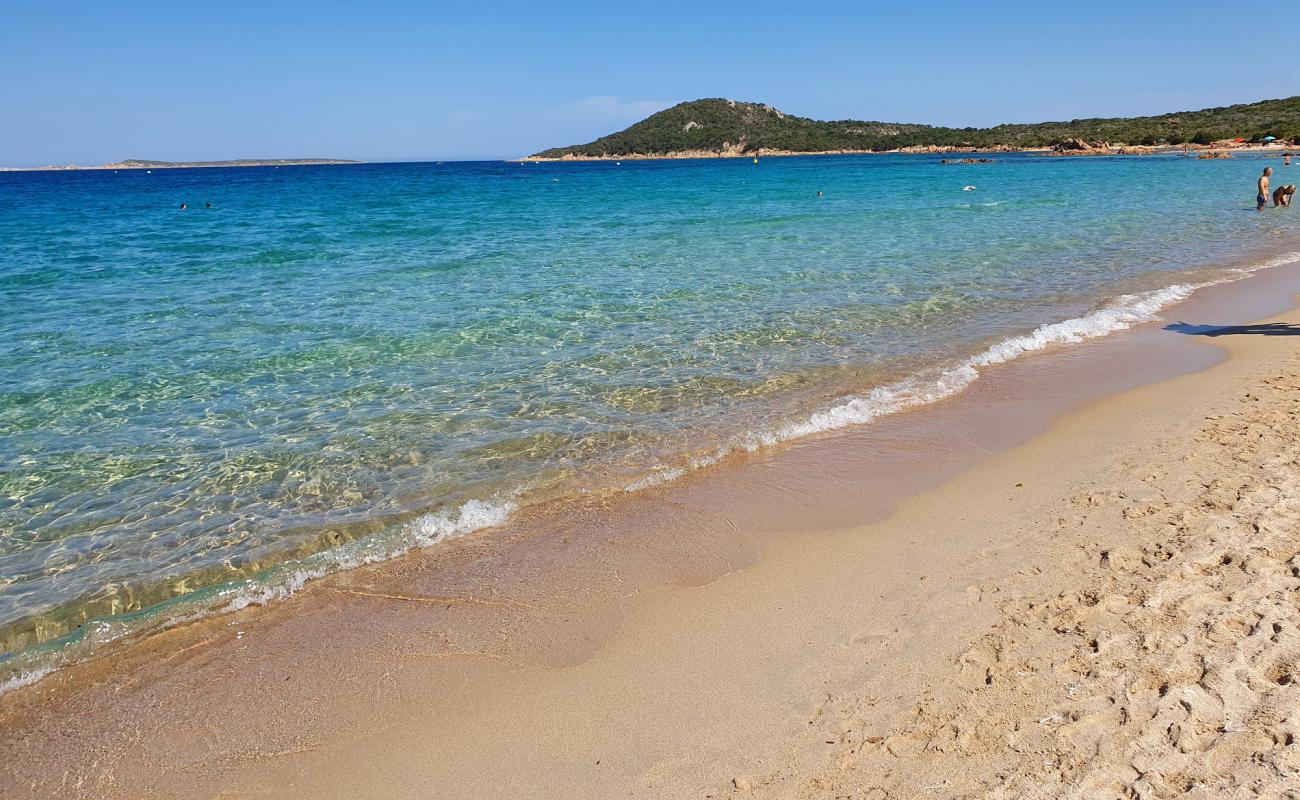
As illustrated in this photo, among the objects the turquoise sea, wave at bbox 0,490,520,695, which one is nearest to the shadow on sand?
the turquoise sea

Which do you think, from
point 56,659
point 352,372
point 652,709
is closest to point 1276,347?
point 652,709

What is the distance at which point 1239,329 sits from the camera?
12.5 metres

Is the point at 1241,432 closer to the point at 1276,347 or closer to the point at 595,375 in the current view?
the point at 1276,347

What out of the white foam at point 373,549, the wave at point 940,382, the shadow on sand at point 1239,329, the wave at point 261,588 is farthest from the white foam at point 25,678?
the shadow on sand at point 1239,329

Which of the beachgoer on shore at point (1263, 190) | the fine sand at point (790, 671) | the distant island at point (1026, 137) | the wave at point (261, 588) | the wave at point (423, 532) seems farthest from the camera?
the distant island at point (1026, 137)

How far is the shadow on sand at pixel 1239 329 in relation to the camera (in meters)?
12.2

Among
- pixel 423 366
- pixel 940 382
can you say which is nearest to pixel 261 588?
pixel 423 366

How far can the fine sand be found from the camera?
3.69 metres

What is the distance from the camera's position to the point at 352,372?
10797 millimetres

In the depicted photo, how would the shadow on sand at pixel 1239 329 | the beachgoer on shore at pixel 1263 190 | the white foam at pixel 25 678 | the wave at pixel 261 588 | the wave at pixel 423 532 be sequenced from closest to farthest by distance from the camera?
the white foam at pixel 25 678
the wave at pixel 261 588
the wave at pixel 423 532
the shadow on sand at pixel 1239 329
the beachgoer on shore at pixel 1263 190

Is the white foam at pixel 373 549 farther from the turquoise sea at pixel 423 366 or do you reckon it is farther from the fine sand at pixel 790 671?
the fine sand at pixel 790 671

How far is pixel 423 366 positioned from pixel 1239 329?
12.8 m

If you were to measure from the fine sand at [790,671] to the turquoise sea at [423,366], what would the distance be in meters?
0.95

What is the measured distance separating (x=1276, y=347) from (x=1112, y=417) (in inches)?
189
